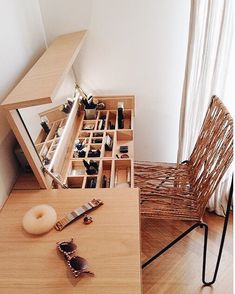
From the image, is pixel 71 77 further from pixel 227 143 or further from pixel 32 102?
pixel 227 143

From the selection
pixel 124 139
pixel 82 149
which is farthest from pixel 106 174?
pixel 124 139

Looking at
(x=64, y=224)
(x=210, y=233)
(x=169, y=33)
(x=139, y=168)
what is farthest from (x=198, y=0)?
(x=210, y=233)

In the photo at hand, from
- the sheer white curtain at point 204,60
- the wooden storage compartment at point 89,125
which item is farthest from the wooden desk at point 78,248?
the sheer white curtain at point 204,60

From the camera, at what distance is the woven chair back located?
3.45 ft

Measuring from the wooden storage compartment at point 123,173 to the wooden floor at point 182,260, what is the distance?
2.12ft

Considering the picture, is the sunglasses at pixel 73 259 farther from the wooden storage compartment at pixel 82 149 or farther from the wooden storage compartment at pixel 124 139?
the wooden storage compartment at pixel 124 139

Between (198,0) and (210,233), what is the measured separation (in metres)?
1.30

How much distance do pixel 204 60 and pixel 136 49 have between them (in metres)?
0.39

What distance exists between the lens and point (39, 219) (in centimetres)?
83

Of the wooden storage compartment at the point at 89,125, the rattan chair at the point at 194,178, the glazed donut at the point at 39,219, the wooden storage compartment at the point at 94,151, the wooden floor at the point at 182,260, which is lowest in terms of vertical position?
the wooden floor at the point at 182,260

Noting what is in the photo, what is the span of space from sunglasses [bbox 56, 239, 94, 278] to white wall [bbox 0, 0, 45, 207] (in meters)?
0.32

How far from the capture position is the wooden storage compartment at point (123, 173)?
109 centimetres

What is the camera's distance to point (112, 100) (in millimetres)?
1592

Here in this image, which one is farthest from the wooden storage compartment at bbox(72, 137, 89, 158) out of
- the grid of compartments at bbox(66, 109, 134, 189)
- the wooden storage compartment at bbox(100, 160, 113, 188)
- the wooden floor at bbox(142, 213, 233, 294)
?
the wooden floor at bbox(142, 213, 233, 294)
